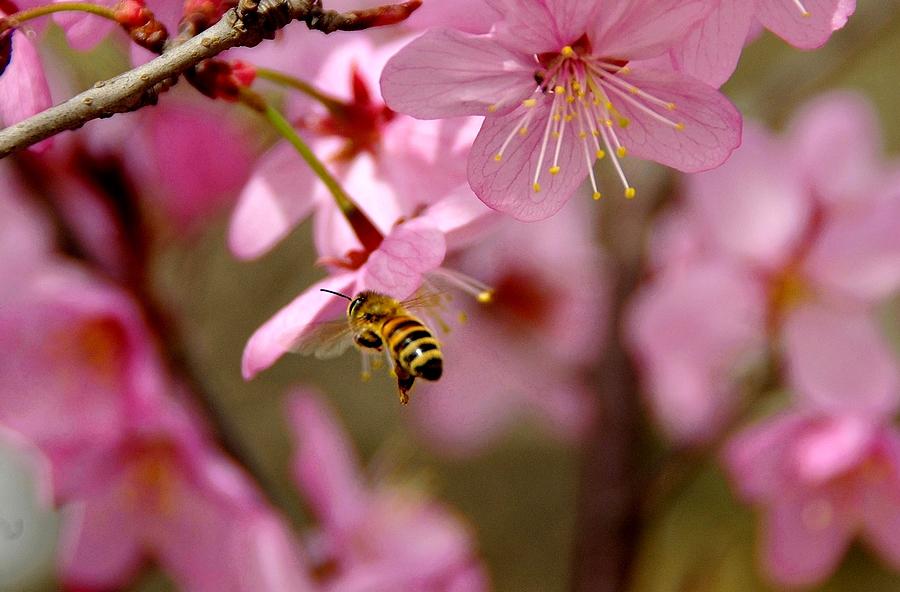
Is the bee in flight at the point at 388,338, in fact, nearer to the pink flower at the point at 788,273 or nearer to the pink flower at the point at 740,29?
the pink flower at the point at 740,29

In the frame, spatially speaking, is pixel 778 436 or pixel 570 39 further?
pixel 778 436

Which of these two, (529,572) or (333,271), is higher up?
(333,271)

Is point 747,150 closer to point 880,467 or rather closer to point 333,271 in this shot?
point 880,467

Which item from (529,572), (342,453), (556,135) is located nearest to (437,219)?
(556,135)

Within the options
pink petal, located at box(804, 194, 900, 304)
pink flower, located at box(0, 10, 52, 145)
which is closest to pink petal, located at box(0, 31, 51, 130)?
pink flower, located at box(0, 10, 52, 145)

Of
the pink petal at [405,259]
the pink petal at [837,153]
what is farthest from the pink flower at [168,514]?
the pink petal at [837,153]
